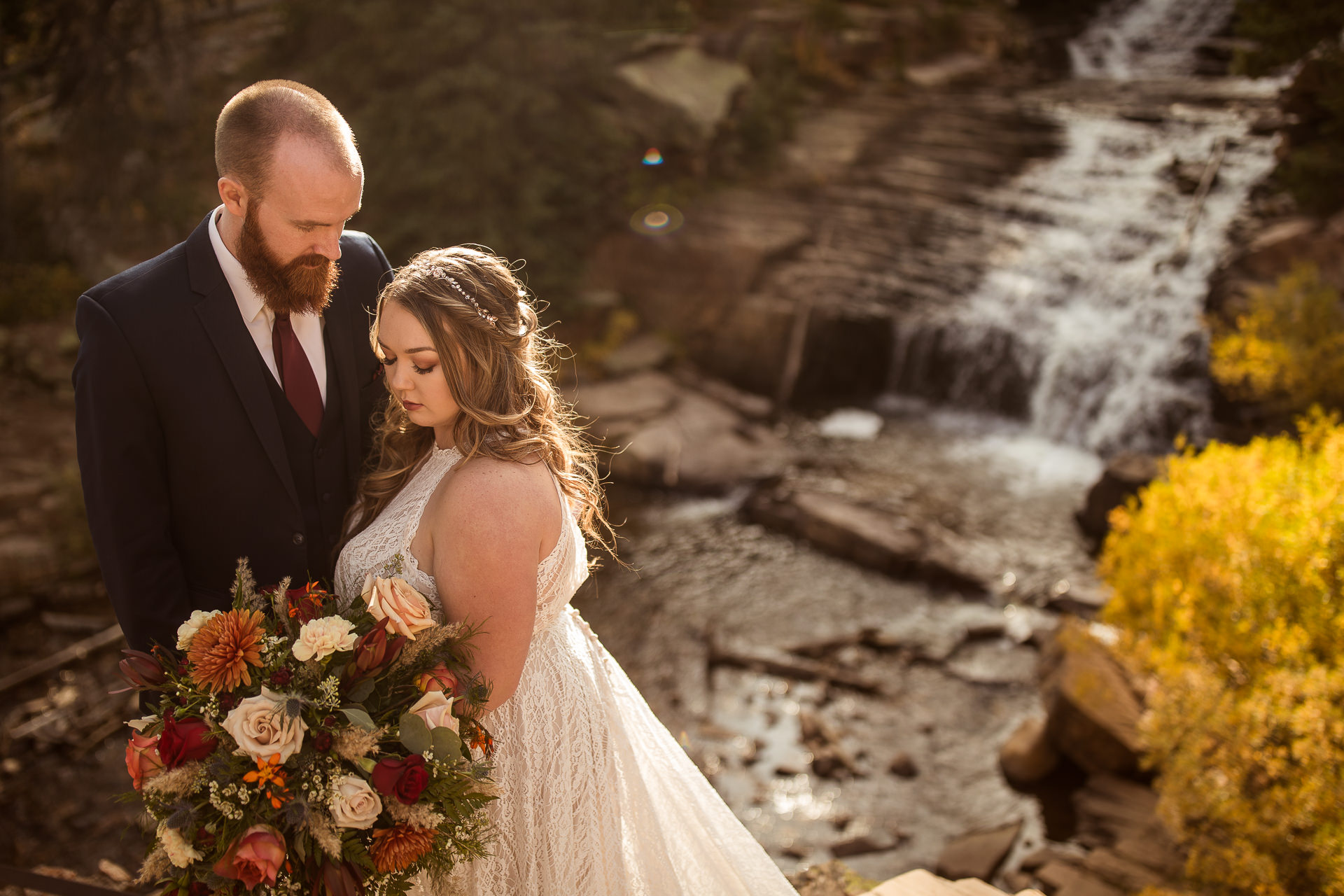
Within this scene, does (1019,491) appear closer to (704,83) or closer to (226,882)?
(704,83)

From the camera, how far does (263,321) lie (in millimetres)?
2459

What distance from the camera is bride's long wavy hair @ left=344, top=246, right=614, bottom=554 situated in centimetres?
206

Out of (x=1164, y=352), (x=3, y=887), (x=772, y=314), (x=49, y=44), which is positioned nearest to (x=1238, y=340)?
(x=1164, y=352)

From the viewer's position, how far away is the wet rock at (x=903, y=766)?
234 inches

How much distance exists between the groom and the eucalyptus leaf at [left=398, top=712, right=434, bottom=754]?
973mm

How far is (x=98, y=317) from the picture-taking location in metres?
2.23

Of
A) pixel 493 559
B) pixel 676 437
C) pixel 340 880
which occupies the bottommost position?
pixel 676 437

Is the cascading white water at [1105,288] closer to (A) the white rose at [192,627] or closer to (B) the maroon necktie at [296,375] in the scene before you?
(B) the maroon necktie at [296,375]

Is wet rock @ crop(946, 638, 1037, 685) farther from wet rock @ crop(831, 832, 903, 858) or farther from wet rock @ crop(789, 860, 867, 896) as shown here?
wet rock @ crop(789, 860, 867, 896)

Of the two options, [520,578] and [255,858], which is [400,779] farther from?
[520,578]

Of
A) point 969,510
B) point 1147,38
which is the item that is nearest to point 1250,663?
point 969,510

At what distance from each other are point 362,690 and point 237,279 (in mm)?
1319

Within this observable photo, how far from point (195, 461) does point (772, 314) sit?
9.76 metres

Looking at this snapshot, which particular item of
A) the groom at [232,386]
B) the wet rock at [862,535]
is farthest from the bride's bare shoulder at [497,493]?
the wet rock at [862,535]
